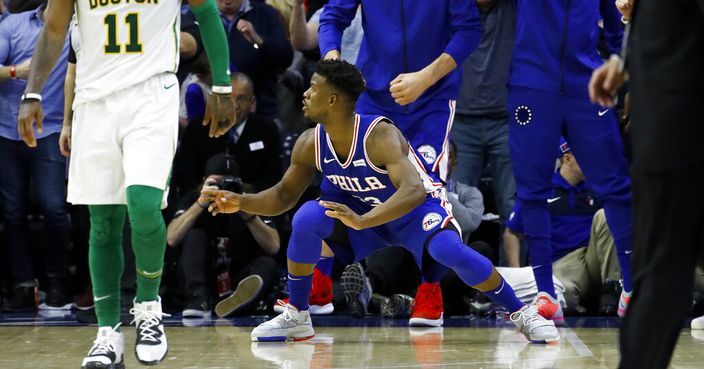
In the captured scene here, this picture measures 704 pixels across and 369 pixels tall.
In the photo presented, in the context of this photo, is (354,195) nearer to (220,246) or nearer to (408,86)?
(408,86)

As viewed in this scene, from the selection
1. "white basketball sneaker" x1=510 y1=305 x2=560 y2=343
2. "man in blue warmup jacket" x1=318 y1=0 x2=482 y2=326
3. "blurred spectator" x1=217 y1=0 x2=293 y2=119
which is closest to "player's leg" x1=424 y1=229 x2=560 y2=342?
Result: "white basketball sneaker" x1=510 y1=305 x2=560 y2=343

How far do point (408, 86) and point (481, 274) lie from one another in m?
1.14

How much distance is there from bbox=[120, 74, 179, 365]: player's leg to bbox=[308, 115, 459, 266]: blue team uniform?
4.06 ft

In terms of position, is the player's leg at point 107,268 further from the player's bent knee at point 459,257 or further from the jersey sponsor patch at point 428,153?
the jersey sponsor patch at point 428,153


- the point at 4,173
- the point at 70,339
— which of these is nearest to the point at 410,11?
the point at 70,339

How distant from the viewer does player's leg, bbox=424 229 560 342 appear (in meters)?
5.66

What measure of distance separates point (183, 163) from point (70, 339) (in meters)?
2.28

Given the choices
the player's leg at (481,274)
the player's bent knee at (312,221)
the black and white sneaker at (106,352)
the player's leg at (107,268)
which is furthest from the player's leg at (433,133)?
the black and white sneaker at (106,352)

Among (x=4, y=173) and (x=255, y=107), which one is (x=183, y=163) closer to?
(x=255, y=107)

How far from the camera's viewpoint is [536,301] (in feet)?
21.4

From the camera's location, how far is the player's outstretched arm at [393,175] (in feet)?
18.0

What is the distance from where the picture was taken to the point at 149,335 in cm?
457

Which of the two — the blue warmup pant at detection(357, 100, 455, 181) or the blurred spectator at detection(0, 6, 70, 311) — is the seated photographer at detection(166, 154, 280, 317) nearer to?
the blurred spectator at detection(0, 6, 70, 311)

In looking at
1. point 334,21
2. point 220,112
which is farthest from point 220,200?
point 334,21
